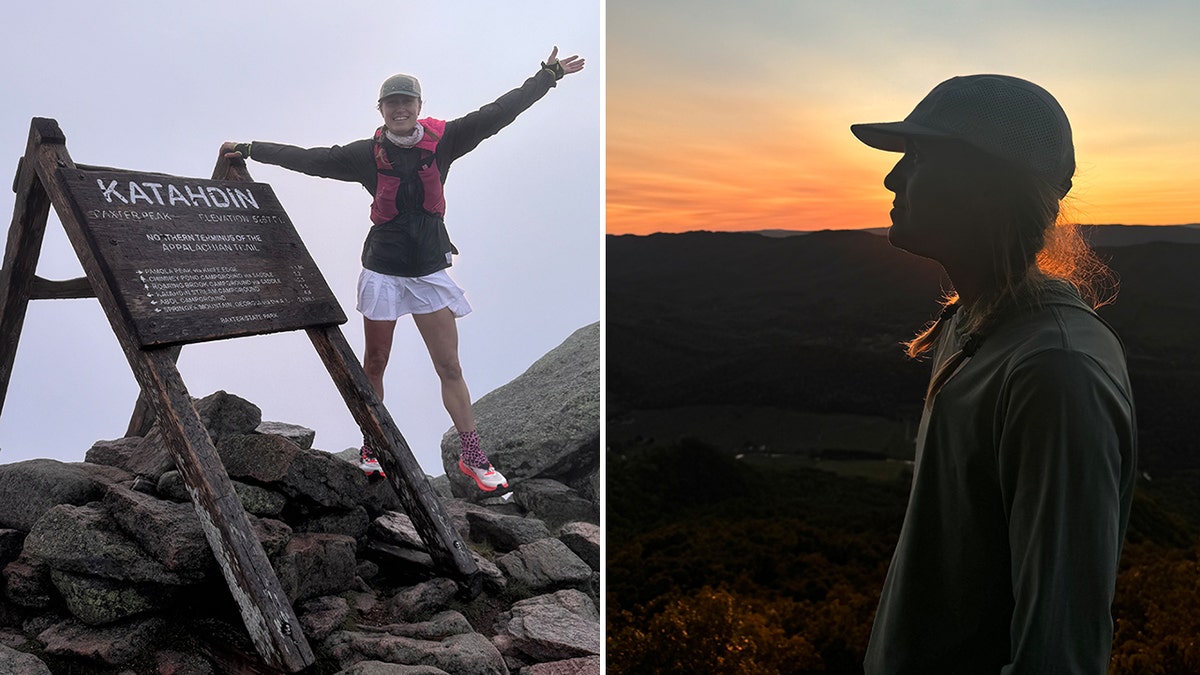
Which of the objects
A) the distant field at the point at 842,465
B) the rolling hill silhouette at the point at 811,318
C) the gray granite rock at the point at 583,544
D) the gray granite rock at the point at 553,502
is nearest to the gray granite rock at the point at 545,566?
the gray granite rock at the point at 583,544

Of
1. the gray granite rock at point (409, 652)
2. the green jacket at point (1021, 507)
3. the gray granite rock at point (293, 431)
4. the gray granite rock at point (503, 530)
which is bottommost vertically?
the gray granite rock at point (409, 652)

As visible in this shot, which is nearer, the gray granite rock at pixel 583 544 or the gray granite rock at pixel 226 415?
the gray granite rock at pixel 226 415

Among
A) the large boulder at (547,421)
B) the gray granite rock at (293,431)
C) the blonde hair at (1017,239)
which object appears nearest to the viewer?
the blonde hair at (1017,239)

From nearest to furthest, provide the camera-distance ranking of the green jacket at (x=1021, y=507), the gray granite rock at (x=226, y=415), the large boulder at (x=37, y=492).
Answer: the green jacket at (x=1021, y=507) < the large boulder at (x=37, y=492) < the gray granite rock at (x=226, y=415)

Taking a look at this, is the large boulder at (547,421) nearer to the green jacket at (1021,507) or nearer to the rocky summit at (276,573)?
the rocky summit at (276,573)

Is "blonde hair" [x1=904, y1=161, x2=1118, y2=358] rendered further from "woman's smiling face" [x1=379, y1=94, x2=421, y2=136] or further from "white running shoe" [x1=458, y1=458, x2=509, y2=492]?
"white running shoe" [x1=458, y1=458, x2=509, y2=492]

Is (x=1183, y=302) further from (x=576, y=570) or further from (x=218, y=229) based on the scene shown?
(x=218, y=229)

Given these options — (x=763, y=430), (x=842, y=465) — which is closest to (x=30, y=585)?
(x=763, y=430)

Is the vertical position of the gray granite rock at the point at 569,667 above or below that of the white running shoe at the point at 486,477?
below
